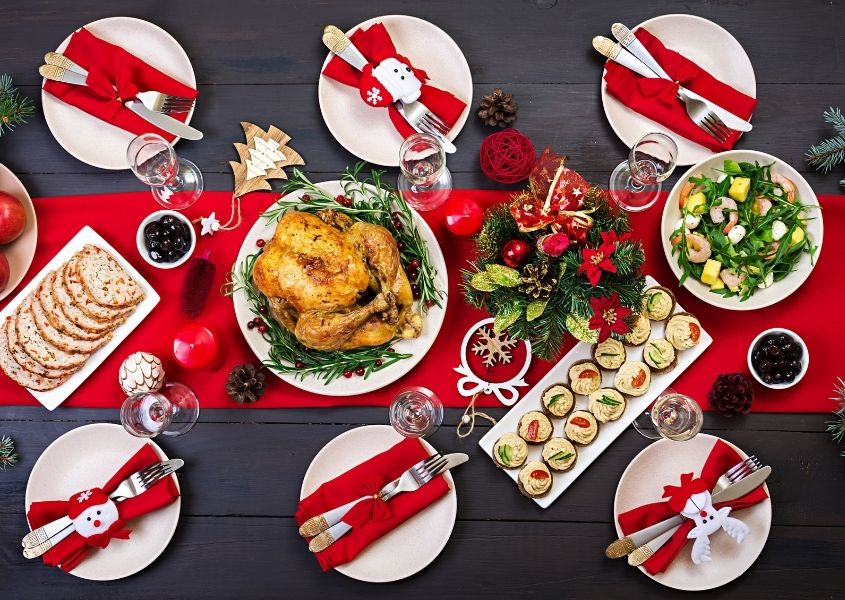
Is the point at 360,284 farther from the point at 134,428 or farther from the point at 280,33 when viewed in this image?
the point at 280,33

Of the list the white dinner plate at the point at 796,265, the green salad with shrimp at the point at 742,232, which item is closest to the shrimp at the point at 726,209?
the green salad with shrimp at the point at 742,232

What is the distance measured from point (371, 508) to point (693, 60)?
1.55 meters

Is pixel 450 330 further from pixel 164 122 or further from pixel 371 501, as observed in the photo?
pixel 164 122

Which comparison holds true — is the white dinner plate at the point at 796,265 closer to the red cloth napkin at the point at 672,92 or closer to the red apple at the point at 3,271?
the red cloth napkin at the point at 672,92

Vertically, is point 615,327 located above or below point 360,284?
above

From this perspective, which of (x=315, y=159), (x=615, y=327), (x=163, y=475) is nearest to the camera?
(x=615, y=327)

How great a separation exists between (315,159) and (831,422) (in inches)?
64.6

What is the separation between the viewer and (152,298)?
197 centimetres

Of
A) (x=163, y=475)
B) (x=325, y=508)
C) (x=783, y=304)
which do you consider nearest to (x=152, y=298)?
(x=163, y=475)

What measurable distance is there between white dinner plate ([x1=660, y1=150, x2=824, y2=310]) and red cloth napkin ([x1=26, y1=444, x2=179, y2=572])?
4.94ft

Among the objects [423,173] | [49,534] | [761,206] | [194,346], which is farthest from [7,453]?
[761,206]

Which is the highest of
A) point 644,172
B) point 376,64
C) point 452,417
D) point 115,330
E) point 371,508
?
point 376,64

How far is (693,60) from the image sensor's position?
2.01 m

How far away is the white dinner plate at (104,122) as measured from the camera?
2.02m
